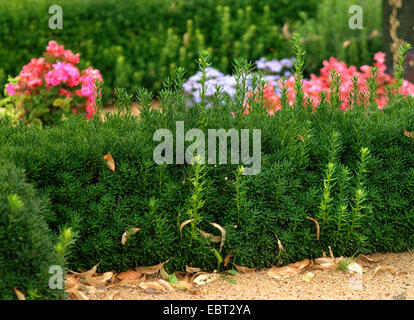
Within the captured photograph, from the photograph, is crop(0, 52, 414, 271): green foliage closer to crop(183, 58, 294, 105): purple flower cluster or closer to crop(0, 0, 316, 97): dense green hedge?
crop(183, 58, 294, 105): purple flower cluster

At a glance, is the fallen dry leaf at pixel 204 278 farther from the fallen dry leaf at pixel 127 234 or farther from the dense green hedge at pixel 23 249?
the dense green hedge at pixel 23 249

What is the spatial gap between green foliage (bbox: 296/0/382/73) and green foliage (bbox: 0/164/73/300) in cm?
692

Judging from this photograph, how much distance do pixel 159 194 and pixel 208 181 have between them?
11.6 inches

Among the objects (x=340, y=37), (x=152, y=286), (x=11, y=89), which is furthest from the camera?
(x=340, y=37)

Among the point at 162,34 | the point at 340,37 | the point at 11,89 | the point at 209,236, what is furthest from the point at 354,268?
the point at 340,37

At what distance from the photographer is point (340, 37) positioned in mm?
9250

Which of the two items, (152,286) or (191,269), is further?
(191,269)

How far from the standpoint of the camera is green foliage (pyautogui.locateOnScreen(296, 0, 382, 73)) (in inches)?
359

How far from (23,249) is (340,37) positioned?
24.6 feet

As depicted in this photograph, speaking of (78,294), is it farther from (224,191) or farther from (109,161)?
(224,191)
